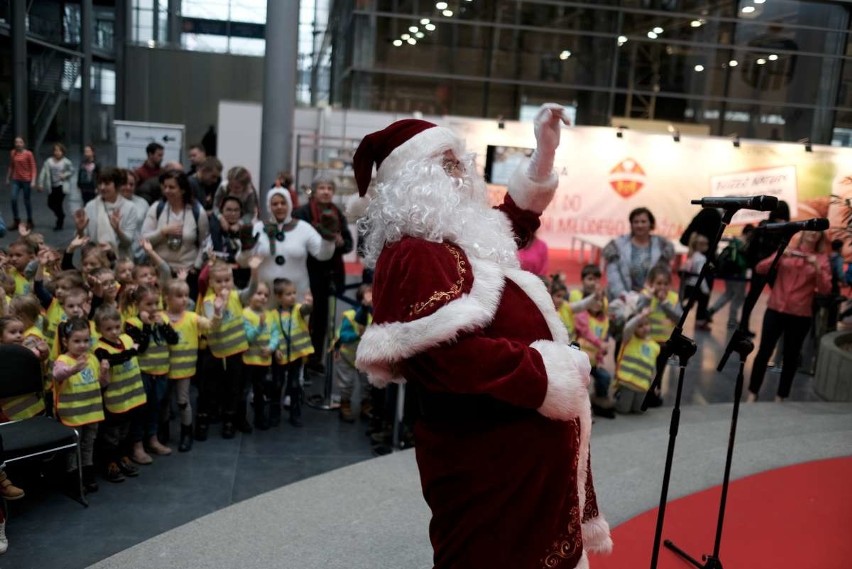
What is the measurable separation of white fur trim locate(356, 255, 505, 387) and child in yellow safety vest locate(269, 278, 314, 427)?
3.17 meters

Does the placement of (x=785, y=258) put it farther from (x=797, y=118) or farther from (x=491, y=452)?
(x=797, y=118)

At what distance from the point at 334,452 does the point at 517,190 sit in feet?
9.48

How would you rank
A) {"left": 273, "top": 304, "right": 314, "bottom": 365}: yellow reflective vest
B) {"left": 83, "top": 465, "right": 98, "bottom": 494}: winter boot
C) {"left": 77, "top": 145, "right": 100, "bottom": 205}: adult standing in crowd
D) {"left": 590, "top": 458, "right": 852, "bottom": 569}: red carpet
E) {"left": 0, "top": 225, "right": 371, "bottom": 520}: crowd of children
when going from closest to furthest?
1. {"left": 590, "top": 458, "right": 852, "bottom": 569}: red carpet
2. {"left": 0, "top": 225, "right": 371, "bottom": 520}: crowd of children
3. {"left": 83, "top": 465, "right": 98, "bottom": 494}: winter boot
4. {"left": 273, "top": 304, "right": 314, "bottom": 365}: yellow reflective vest
5. {"left": 77, "top": 145, "right": 100, "bottom": 205}: adult standing in crowd

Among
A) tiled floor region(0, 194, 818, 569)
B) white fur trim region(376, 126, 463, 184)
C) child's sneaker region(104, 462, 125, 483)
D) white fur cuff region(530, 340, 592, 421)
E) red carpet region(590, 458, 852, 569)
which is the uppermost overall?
white fur trim region(376, 126, 463, 184)

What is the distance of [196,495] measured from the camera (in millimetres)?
4258

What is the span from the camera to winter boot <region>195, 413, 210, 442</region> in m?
5.07

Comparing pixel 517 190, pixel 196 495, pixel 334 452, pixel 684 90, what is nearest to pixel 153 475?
pixel 196 495

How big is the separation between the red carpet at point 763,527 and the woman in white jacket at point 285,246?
3.04 metres

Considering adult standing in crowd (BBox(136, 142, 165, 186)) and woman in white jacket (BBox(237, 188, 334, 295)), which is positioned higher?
adult standing in crowd (BBox(136, 142, 165, 186))

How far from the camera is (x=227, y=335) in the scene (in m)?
5.00

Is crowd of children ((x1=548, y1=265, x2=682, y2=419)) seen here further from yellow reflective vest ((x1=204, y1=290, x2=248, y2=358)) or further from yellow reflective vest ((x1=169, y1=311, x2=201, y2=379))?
yellow reflective vest ((x1=169, y1=311, x2=201, y2=379))

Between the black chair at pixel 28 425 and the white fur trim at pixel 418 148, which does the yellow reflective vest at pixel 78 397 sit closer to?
the black chair at pixel 28 425

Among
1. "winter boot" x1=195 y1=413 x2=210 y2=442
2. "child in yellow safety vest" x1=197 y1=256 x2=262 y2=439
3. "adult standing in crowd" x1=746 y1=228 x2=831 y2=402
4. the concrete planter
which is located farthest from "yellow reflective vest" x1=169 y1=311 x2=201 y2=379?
the concrete planter

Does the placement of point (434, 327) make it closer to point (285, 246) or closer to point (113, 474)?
point (113, 474)
